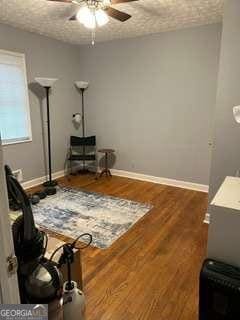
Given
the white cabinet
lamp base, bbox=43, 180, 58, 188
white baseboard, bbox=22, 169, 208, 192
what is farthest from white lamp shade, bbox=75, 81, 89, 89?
the white cabinet

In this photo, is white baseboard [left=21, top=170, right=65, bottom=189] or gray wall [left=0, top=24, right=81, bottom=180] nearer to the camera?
gray wall [left=0, top=24, right=81, bottom=180]

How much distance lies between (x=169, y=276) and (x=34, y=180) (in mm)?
2947

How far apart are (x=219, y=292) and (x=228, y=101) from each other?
1.82m

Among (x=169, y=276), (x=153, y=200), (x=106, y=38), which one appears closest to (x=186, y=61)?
(x=106, y=38)

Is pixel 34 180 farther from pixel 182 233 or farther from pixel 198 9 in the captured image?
pixel 198 9

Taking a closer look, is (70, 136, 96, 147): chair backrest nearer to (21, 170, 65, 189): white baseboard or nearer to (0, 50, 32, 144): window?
(21, 170, 65, 189): white baseboard

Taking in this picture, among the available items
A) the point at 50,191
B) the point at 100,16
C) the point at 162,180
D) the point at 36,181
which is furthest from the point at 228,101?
the point at 36,181

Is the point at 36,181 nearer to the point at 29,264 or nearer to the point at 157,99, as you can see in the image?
the point at 157,99

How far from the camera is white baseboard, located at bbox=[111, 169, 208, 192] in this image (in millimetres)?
3879

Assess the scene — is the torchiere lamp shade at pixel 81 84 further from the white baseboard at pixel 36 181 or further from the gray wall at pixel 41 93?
the white baseboard at pixel 36 181

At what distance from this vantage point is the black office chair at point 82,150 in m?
4.57

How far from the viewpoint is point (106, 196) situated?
3.63m

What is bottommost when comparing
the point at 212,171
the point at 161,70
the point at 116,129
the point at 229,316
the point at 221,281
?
the point at 229,316

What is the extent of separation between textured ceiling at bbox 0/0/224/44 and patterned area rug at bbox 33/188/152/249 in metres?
2.49
